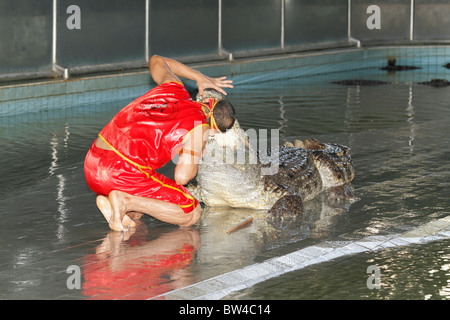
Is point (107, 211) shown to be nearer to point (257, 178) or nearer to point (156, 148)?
point (156, 148)

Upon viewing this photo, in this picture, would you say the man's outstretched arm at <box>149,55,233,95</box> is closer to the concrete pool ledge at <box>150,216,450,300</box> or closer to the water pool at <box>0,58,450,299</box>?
the water pool at <box>0,58,450,299</box>

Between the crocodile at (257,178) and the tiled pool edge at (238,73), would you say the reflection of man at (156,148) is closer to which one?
the crocodile at (257,178)

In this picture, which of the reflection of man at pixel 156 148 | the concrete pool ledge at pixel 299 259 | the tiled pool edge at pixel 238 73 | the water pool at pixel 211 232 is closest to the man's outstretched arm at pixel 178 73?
the reflection of man at pixel 156 148

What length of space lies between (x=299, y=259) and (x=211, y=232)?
0.96 meters

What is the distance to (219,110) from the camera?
5367 mm

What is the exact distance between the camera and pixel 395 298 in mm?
4207

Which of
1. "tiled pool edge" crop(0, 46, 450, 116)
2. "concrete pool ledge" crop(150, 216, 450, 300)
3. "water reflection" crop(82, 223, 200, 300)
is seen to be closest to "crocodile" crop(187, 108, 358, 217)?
"water reflection" crop(82, 223, 200, 300)

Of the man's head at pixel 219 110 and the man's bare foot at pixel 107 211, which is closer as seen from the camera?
the man's head at pixel 219 110

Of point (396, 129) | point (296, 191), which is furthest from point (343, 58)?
point (296, 191)

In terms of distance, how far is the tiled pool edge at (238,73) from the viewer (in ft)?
38.7

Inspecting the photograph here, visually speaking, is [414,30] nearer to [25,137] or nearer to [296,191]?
[25,137]

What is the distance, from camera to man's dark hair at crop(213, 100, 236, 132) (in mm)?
5363

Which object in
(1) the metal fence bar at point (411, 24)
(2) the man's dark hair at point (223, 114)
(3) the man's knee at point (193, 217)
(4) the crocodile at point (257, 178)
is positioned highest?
(1) the metal fence bar at point (411, 24)

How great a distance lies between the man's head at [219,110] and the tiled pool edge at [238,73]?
22.2ft
